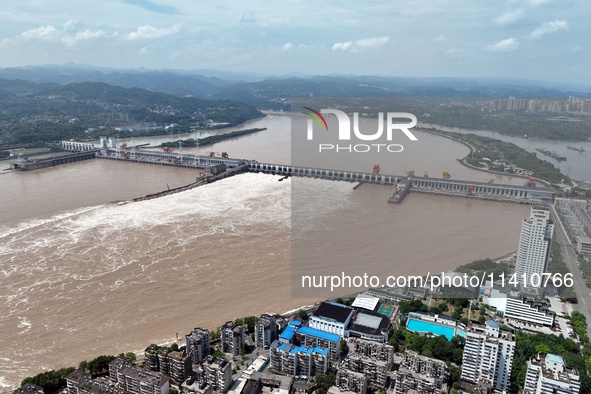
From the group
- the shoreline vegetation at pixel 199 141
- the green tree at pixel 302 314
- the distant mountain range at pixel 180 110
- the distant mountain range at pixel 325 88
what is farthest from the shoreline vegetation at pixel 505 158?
the shoreline vegetation at pixel 199 141

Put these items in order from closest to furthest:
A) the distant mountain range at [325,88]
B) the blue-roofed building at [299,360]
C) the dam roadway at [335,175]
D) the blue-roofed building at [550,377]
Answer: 1. the blue-roofed building at [550,377]
2. the blue-roofed building at [299,360]
3. the dam roadway at [335,175]
4. the distant mountain range at [325,88]

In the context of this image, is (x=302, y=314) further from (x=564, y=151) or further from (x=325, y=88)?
(x=325, y=88)

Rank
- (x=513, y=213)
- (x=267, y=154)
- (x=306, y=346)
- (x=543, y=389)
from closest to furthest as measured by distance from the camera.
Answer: (x=543, y=389) < (x=306, y=346) < (x=513, y=213) < (x=267, y=154)

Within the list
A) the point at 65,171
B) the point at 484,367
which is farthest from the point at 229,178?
the point at 484,367

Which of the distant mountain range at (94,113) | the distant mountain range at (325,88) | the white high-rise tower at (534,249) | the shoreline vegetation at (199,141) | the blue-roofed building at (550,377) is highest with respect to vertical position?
the distant mountain range at (325,88)

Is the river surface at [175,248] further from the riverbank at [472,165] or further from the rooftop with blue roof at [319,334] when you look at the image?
the rooftop with blue roof at [319,334]

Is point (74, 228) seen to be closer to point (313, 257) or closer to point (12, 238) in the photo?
point (12, 238)
